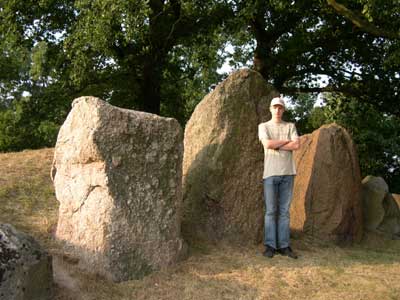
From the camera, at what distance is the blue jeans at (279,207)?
22.4ft

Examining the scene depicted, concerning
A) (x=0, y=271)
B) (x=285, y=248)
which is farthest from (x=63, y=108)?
(x=0, y=271)

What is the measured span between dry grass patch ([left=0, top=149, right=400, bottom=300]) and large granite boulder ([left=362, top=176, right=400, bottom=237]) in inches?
64.9

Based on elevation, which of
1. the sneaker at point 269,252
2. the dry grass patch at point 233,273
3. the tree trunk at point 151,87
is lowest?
the dry grass patch at point 233,273

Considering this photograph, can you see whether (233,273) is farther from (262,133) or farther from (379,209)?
(379,209)

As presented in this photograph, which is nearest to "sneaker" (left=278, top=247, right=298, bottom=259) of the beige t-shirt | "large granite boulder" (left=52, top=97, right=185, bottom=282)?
the beige t-shirt

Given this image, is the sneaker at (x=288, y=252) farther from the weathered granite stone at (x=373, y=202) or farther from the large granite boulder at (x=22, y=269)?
the weathered granite stone at (x=373, y=202)

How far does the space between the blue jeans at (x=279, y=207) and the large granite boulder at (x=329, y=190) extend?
1.56 metres

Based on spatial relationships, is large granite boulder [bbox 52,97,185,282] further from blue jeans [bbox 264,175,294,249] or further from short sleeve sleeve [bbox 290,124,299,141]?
short sleeve sleeve [bbox 290,124,299,141]

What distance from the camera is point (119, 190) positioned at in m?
5.89

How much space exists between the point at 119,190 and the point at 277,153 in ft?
6.91

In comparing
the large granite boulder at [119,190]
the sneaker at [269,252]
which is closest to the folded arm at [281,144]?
the large granite boulder at [119,190]

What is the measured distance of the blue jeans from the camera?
22.4ft

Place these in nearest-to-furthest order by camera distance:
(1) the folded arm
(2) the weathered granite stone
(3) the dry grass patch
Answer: (3) the dry grass patch < (1) the folded arm < (2) the weathered granite stone

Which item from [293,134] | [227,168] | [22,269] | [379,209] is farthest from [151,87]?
[22,269]
